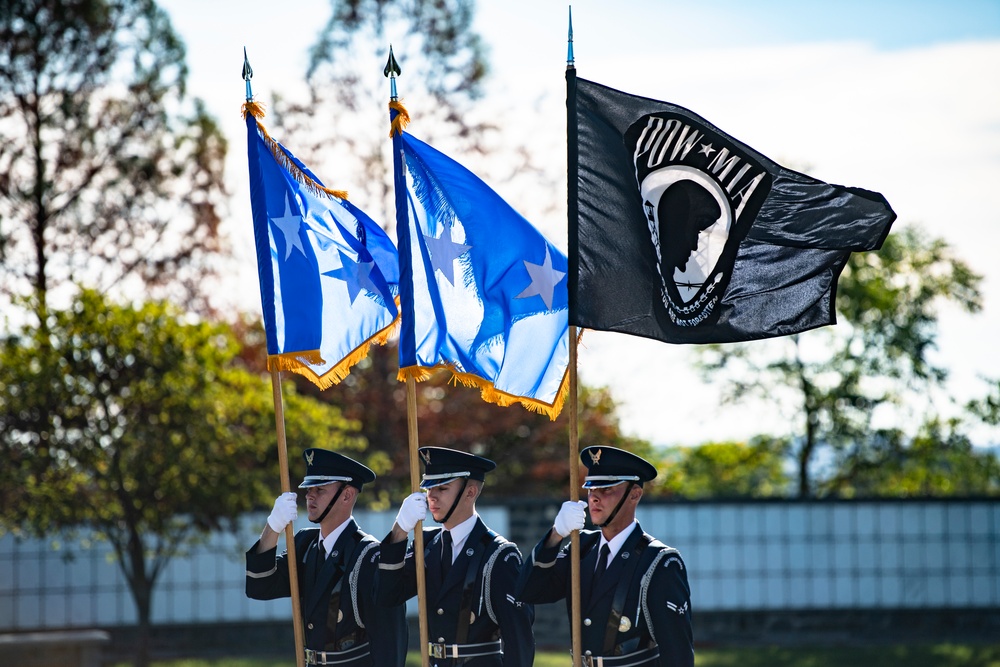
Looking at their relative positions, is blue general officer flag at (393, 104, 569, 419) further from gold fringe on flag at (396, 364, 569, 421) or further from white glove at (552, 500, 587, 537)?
white glove at (552, 500, 587, 537)

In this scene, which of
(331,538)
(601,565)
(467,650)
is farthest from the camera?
(331,538)

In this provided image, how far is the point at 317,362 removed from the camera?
715 cm

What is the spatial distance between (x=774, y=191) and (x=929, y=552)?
11.7 m

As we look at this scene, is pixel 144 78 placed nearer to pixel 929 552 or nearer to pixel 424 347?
pixel 929 552

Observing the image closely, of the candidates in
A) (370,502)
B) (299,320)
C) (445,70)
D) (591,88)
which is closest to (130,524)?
(370,502)

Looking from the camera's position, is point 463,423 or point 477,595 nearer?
point 477,595

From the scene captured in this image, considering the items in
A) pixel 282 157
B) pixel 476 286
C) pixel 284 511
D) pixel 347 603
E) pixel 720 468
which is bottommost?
pixel 720 468

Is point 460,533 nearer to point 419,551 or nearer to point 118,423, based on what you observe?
point 419,551

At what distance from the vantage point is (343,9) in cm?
2058

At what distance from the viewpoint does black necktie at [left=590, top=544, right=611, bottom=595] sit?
20.3 feet

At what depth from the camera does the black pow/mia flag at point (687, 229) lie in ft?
19.9

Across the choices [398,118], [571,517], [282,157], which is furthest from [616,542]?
[282,157]

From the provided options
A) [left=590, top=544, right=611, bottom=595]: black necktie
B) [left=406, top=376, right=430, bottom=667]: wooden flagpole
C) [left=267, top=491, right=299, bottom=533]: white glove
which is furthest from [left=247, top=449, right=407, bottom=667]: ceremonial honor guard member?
[left=590, top=544, right=611, bottom=595]: black necktie

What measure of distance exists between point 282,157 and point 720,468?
18.2 m
